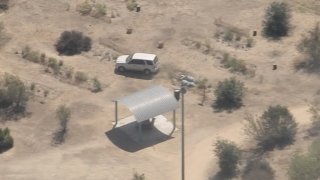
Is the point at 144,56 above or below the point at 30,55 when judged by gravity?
above

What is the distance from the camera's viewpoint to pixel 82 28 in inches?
2635

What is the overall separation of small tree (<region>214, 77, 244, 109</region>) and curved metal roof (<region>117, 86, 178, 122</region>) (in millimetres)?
4768

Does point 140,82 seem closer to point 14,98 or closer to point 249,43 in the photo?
point 14,98

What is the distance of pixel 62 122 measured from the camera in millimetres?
54594

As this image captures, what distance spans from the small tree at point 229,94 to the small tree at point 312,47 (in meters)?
8.18

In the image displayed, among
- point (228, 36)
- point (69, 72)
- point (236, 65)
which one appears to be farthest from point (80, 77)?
point (228, 36)

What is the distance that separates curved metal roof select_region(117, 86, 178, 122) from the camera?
5228 centimetres

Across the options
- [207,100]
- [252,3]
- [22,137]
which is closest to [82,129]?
[22,137]

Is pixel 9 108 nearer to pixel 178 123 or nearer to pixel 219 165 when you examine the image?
pixel 178 123

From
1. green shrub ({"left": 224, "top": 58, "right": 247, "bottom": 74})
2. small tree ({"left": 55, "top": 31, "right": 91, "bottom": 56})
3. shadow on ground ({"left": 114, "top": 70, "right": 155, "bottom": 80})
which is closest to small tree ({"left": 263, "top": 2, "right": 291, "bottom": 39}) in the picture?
green shrub ({"left": 224, "top": 58, "right": 247, "bottom": 74})

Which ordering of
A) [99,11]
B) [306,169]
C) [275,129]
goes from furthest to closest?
[99,11] < [275,129] < [306,169]

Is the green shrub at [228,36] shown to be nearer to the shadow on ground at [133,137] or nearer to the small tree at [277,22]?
the small tree at [277,22]

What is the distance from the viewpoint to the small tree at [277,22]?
66250mm

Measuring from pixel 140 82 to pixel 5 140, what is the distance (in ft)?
43.6
